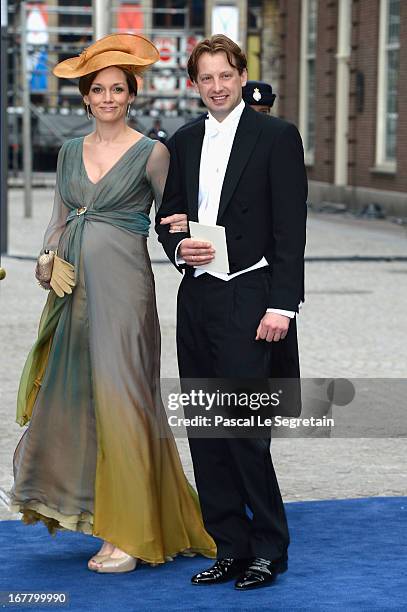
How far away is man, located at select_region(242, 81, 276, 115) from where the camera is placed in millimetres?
6910

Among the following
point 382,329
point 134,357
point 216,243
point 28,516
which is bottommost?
point 382,329

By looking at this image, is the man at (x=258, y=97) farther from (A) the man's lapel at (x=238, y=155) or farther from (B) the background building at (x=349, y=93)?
(B) the background building at (x=349, y=93)

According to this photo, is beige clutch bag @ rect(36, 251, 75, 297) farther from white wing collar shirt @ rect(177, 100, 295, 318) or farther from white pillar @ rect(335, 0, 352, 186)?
white pillar @ rect(335, 0, 352, 186)

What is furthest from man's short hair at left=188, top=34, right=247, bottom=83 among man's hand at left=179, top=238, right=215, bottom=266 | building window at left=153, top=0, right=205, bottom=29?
building window at left=153, top=0, right=205, bottom=29

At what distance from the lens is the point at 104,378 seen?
5.44 meters

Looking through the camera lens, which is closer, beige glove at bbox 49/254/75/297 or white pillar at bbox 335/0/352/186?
beige glove at bbox 49/254/75/297

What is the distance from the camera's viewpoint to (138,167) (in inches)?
216

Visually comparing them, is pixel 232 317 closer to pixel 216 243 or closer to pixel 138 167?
pixel 216 243

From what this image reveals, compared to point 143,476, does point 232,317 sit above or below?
above

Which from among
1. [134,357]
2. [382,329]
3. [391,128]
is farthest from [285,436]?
[391,128]

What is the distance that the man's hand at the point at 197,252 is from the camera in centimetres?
510

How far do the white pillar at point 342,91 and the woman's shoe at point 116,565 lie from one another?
27.3 meters

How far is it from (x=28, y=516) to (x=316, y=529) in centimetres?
124

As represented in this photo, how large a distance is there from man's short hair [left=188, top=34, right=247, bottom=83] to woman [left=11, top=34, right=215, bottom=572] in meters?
0.33
